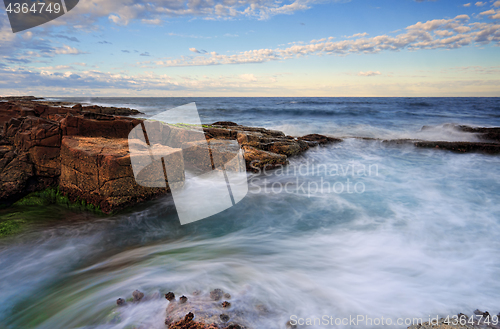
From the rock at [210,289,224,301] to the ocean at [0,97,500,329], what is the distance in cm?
17

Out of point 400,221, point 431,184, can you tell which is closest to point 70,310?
point 400,221

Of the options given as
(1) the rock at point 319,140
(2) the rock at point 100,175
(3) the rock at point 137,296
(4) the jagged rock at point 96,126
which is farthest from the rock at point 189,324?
(1) the rock at point 319,140

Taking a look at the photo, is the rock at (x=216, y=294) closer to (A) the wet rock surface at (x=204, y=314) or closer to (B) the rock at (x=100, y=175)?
(A) the wet rock surface at (x=204, y=314)

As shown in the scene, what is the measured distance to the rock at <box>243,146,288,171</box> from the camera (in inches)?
325

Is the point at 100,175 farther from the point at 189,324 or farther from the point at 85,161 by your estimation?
the point at 189,324

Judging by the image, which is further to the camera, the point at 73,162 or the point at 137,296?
the point at 73,162

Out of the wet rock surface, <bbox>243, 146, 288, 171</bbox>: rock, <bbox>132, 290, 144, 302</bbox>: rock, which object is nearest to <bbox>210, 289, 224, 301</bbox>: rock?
the wet rock surface

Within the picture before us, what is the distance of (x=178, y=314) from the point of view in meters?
2.54

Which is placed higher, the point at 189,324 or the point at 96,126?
the point at 96,126

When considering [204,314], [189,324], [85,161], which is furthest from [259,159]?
[189,324]

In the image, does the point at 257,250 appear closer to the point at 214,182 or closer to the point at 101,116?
the point at 214,182

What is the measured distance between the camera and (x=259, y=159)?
8.30m

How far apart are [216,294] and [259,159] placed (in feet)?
18.8

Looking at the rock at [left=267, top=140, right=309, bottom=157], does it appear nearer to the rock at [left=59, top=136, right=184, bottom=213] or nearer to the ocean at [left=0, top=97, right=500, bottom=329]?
the ocean at [left=0, top=97, right=500, bottom=329]
